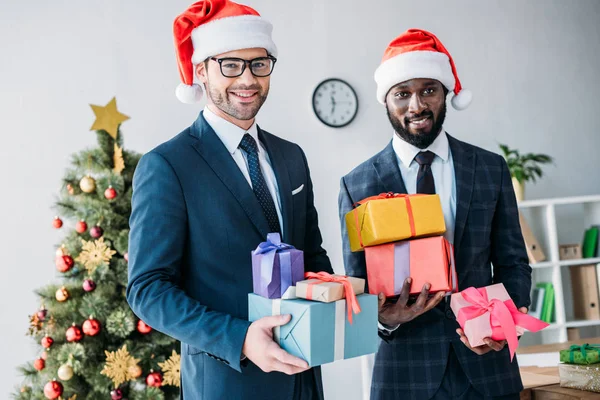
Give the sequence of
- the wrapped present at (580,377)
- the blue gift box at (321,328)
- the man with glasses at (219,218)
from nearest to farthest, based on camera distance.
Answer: the blue gift box at (321,328) < the man with glasses at (219,218) < the wrapped present at (580,377)

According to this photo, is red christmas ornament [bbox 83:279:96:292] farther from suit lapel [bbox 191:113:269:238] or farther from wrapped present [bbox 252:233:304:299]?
wrapped present [bbox 252:233:304:299]

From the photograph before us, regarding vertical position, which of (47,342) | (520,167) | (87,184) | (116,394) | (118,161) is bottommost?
(116,394)

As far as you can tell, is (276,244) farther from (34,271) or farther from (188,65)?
(34,271)

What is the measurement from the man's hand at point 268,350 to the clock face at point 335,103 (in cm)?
304

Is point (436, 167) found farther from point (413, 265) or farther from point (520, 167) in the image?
point (520, 167)

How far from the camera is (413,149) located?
176 cm

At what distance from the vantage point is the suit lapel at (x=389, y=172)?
1730mm

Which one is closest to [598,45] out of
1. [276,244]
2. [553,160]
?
[553,160]

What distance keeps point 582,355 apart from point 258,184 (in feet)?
4.06

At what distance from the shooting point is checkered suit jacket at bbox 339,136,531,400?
1.59 m

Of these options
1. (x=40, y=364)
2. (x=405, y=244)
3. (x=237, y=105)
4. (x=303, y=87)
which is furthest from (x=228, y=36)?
(x=303, y=87)

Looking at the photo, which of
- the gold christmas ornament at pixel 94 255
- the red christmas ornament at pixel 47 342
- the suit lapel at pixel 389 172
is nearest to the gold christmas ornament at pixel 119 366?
the red christmas ornament at pixel 47 342

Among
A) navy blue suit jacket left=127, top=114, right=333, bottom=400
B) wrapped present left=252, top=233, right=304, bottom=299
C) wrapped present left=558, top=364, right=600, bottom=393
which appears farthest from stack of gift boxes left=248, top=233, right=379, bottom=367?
wrapped present left=558, top=364, right=600, bottom=393

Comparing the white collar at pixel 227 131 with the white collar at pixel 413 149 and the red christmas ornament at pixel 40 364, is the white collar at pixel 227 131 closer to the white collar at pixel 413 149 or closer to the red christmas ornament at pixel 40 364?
the white collar at pixel 413 149
